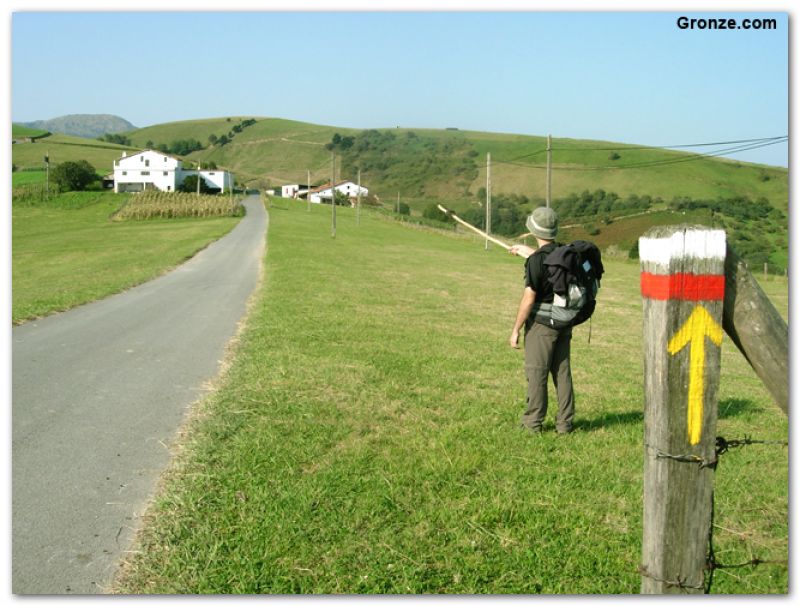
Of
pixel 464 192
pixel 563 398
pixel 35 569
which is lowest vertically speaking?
pixel 35 569

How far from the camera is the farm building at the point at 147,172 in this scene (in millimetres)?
96938

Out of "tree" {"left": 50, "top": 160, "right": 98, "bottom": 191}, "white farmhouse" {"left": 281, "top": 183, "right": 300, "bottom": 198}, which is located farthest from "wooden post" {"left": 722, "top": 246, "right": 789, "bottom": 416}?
"white farmhouse" {"left": 281, "top": 183, "right": 300, "bottom": 198}

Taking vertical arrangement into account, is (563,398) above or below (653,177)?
below

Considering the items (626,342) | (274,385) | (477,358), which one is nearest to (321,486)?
(274,385)

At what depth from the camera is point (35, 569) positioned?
3699 millimetres

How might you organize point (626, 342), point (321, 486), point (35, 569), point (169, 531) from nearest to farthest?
point (35, 569) → point (169, 531) → point (321, 486) → point (626, 342)

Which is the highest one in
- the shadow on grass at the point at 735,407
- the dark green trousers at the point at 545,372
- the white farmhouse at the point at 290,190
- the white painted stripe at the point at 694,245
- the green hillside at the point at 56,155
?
the green hillside at the point at 56,155

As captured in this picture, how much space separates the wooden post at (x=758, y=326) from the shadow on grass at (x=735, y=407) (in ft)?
15.4

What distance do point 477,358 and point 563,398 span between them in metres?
3.77

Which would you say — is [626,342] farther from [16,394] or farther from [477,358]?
[16,394]

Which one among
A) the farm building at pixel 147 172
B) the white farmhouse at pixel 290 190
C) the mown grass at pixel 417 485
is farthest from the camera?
Answer: the white farmhouse at pixel 290 190

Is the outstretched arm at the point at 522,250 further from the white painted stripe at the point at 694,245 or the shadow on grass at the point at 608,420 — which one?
the white painted stripe at the point at 694,245

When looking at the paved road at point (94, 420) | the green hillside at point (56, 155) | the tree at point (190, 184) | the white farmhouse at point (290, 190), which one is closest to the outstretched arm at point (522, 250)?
the paved road at point (94, 420)

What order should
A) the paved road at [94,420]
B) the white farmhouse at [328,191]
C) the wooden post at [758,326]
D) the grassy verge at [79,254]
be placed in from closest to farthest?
the wooden post at [758,326]
the paved road at [94,420]
the grassy verge at [79,254]
the white farmhouse at [328,191]
